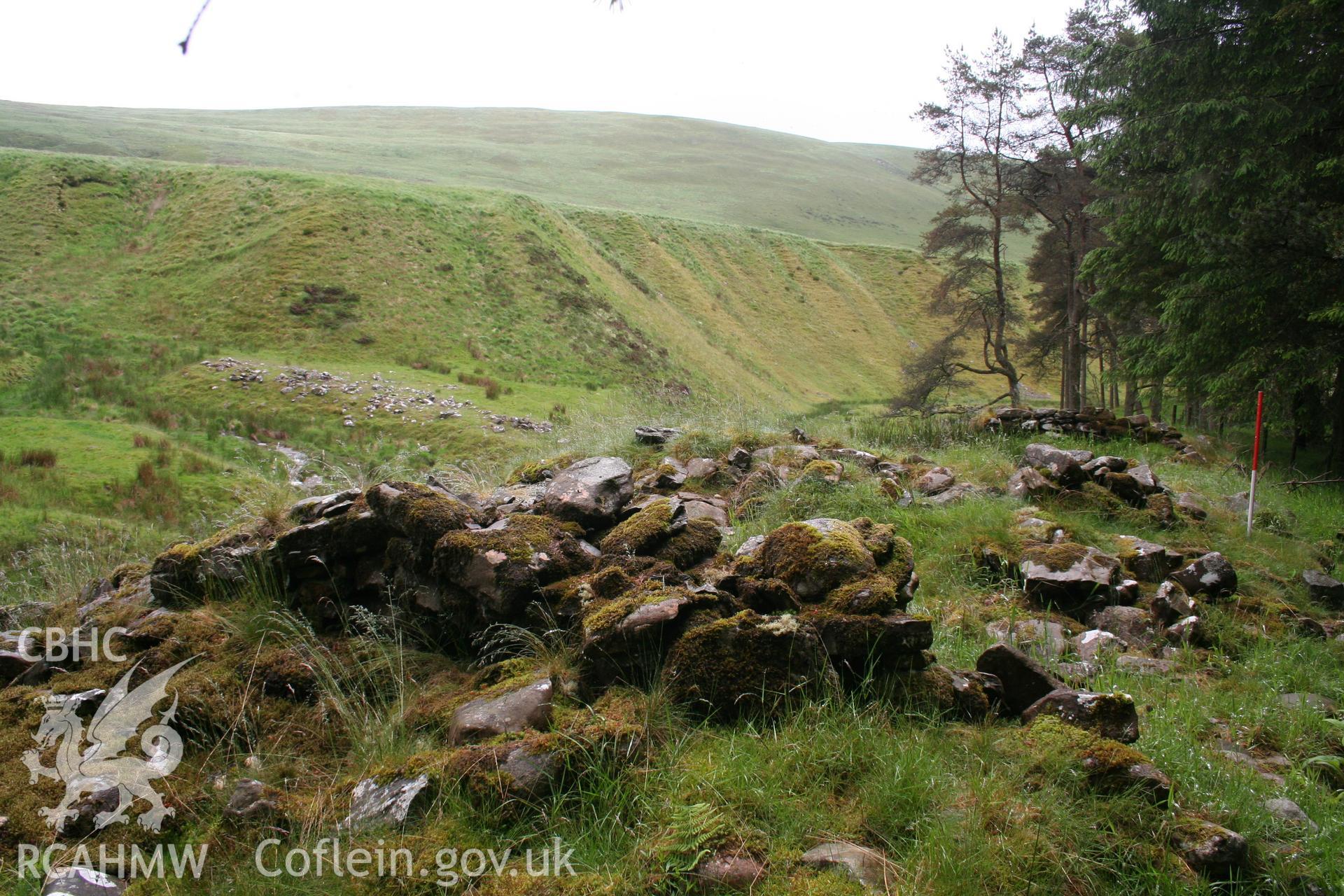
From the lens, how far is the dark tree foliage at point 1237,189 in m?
11.4

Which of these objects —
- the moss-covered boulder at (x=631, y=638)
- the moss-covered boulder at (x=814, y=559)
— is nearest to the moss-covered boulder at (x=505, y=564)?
the moss-covered boulder at (x=631, y=638)

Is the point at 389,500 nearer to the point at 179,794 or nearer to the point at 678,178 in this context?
the point at 179,794

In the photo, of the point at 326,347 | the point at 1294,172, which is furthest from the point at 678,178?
the point at 1294,172

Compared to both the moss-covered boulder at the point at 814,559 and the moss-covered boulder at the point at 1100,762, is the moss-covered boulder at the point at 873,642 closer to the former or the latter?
the moss-covered boulder at the point at 814,559

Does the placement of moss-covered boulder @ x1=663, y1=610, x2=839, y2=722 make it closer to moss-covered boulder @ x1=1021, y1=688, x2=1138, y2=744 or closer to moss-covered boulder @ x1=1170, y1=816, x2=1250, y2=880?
moss-covered boulder @ x1=1021, y1=688, x2=1138, y2=744

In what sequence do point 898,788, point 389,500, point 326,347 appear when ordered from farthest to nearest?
point 326,347, point 389,500, point 898,788

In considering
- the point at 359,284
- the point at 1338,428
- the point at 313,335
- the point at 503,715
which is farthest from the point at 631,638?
the point at 359,284

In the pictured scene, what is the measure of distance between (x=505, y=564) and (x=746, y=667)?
5.26 feet

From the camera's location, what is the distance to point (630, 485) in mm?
5898

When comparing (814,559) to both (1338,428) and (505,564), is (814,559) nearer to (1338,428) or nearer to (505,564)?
(505,564)

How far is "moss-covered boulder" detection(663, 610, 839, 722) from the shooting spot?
11.4ft

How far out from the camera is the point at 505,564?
438cm

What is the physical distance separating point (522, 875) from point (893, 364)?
52386 millimetres

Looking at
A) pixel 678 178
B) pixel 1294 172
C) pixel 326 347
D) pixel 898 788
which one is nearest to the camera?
pixel 898 788
